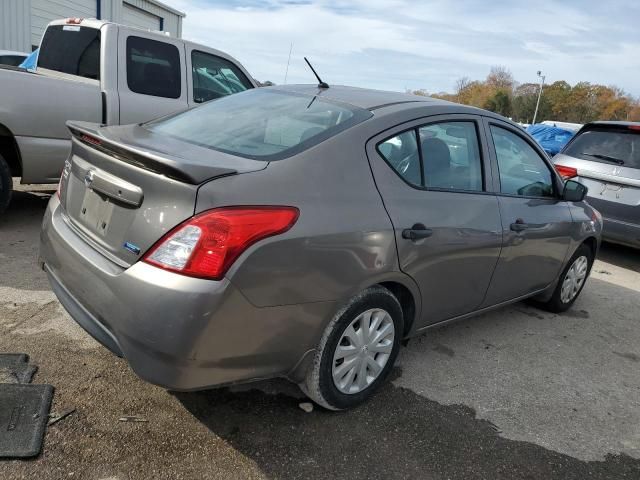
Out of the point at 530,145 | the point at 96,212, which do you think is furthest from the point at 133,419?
the point at 530,145

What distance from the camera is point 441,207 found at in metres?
2.96

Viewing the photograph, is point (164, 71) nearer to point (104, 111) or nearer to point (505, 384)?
point (104, 111)

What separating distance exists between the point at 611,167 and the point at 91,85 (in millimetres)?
5619

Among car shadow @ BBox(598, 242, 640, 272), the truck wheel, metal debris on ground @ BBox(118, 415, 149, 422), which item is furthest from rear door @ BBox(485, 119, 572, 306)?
the truck wheel

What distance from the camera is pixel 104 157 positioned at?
249 cm

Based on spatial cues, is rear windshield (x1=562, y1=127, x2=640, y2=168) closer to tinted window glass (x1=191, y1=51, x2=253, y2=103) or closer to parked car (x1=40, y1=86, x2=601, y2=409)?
parked car (x1=40, y1=86, x2=601, y2=409)

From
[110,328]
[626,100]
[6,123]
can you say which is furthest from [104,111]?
[626,100]

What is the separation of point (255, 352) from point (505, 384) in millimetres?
1789

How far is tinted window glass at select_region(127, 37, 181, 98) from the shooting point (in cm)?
547

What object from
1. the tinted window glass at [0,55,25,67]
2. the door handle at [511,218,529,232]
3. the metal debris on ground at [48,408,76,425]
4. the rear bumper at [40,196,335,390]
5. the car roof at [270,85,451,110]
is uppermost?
the car roof at [270,85,451,110]

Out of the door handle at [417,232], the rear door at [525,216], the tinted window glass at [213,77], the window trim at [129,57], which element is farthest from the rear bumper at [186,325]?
the tinted window glass at [213,77]

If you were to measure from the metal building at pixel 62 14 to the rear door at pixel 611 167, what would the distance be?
48.1 feet

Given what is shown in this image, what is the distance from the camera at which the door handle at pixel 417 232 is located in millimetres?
2719

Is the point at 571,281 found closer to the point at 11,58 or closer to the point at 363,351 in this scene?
the point at 363,351
